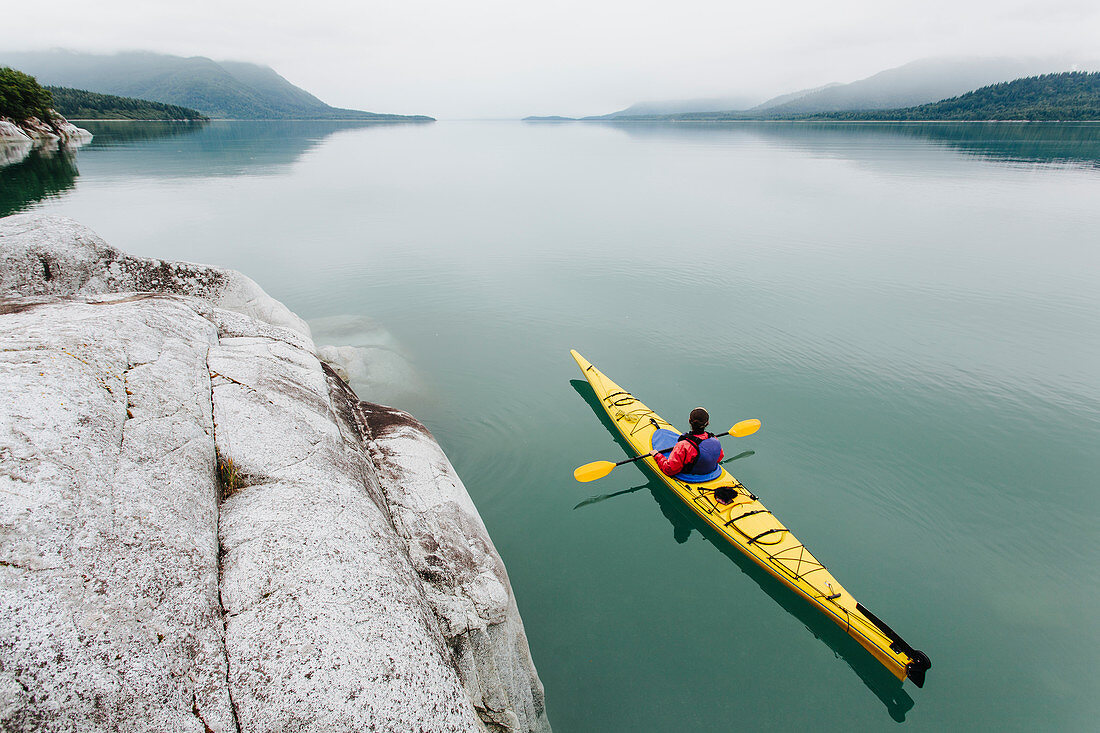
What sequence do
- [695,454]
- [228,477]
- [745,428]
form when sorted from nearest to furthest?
[228,477]
[695,454]
[745,428]

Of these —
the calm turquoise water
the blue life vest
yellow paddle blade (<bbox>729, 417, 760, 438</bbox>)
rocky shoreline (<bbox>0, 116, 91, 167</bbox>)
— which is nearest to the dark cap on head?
the blue life vest

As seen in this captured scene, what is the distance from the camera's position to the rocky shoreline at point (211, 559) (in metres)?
3.28

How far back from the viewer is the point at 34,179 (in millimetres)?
40938

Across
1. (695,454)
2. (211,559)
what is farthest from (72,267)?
(695,454)

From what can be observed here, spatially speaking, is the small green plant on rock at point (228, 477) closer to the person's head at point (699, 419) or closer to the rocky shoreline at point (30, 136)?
the person's head at point (699, 419)

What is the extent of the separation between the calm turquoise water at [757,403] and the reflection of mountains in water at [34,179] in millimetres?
1184

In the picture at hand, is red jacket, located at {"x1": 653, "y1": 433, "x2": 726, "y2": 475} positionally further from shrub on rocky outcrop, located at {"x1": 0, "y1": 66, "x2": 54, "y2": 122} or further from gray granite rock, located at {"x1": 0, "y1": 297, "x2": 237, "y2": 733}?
shrub on rocky outcrop, located at {"x1": 0, "y1": 66, "x2": 54, "y2": 122}

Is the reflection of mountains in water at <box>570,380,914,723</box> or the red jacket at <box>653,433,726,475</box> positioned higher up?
the red jacket at <box>653,433,726,475</box>

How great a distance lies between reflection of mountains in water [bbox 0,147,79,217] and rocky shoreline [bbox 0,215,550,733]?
37.3 meters

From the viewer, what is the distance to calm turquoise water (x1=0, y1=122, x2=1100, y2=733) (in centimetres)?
795

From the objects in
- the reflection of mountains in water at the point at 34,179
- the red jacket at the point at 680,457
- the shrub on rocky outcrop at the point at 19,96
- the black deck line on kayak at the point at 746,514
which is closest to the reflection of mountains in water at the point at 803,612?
the black deck line on kayak at the point at 746,514

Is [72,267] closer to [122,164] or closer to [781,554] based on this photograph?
[781,554]

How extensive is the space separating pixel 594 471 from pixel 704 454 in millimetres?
2552

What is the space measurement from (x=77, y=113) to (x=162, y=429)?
170192 mm
